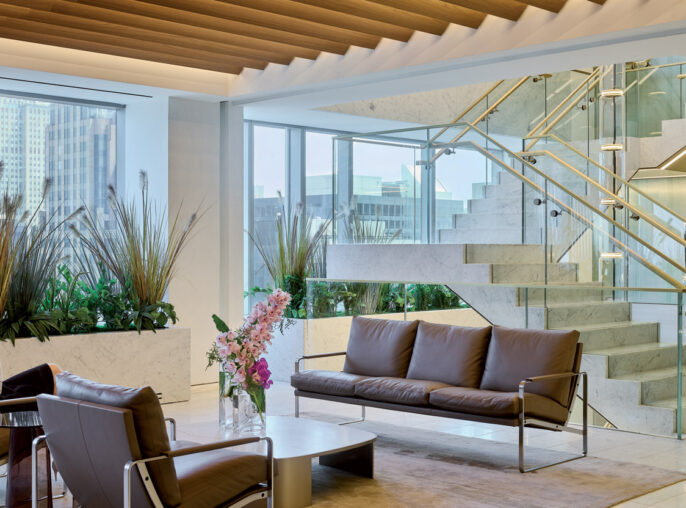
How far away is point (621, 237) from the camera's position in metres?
6.98

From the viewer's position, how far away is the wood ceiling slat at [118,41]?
654cm

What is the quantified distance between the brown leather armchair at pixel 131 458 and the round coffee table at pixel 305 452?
0.44 metres

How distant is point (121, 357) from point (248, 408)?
3.05 meters

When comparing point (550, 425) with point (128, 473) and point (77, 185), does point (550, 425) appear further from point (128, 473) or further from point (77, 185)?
point (77, 185)

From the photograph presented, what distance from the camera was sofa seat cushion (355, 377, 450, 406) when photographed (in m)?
5.84

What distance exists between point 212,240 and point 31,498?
465 centimetres

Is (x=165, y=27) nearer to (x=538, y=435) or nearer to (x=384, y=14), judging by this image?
(x=384, y=14)

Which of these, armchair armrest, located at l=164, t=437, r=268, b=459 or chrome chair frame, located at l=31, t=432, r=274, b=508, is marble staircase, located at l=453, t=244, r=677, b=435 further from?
armchair armrest, located at l=164, t=437, r=268, b=459

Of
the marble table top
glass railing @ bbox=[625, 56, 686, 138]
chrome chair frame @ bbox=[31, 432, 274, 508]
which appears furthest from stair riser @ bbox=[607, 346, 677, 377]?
glass railing @ bbox=[625, 56, 686, 138]

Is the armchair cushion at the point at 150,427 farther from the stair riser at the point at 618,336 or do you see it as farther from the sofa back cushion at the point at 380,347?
the stair riser at the point at 618,336

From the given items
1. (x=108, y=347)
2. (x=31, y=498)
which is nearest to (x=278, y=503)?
(x=31, y=498)

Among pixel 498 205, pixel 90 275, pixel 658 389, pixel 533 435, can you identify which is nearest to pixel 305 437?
pixel 533 435

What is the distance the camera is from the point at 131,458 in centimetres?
347

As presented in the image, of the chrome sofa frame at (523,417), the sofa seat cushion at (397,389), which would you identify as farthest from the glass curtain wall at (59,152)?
the chrome sofa frame at (523,417)
